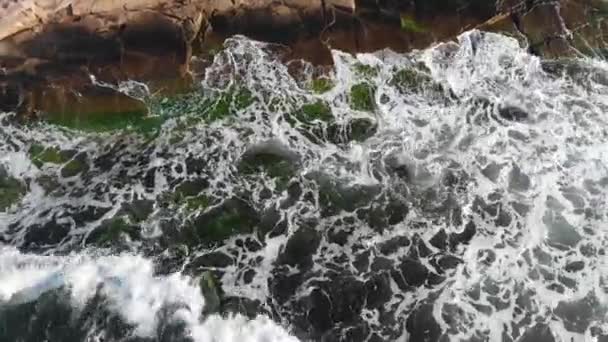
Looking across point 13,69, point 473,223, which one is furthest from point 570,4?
point 13,69

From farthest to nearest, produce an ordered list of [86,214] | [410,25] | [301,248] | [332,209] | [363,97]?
[410,25]
[363,97]
[332,209]
[86,214]
[301,248]

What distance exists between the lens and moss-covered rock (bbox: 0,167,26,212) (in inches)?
598

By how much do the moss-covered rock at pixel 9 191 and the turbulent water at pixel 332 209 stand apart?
19 centimetres

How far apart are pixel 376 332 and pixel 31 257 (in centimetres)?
803

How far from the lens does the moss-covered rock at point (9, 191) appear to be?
598 inches

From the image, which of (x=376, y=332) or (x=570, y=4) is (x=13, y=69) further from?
(x=570, y=4)

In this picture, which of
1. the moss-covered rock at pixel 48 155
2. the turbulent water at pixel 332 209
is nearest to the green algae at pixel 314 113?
the turbulent water at pixel 332 209

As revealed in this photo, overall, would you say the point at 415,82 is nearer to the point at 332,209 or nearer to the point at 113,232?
the point at 332,209

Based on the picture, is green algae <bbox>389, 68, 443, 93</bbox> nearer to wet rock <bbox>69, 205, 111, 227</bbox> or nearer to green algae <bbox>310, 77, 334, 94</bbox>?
green algae <bbox>310, 77, 334, 94</bbox>

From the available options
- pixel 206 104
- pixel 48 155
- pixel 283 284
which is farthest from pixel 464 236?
pixel 48 155

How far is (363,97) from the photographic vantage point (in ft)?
55.5

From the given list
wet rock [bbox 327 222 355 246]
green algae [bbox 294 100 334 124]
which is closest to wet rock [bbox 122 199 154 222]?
wet rock [bbox 327 222 355 246]

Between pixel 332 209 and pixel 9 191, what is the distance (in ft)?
26.6

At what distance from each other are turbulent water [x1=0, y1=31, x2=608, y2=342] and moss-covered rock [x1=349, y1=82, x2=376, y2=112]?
39 mm
